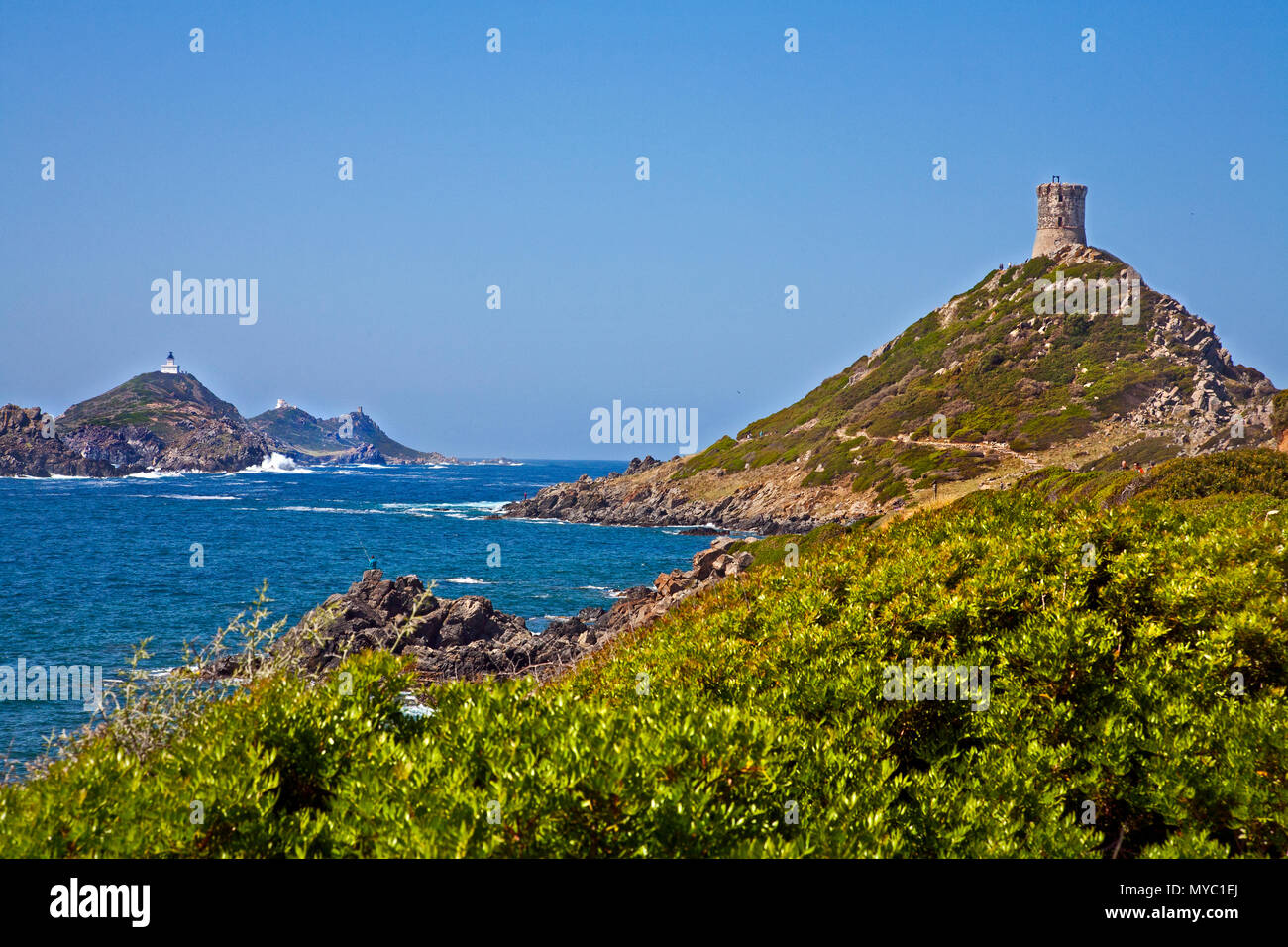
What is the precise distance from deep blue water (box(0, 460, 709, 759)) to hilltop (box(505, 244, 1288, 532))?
1318 cm

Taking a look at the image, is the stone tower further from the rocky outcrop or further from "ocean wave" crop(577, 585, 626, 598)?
the rocky outcrop

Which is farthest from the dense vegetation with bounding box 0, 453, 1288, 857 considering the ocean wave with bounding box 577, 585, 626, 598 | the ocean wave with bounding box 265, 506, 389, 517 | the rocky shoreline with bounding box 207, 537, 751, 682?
the ocean wave with bounding box 265, 506, 389, 517

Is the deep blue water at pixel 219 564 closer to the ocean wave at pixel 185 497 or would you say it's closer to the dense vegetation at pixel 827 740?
the ocean wave at pixel 185 497

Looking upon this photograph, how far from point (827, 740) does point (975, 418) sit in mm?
98624

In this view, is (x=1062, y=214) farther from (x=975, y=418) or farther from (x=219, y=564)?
(x=219, y=564)

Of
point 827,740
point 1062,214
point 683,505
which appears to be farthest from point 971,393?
point 827,740

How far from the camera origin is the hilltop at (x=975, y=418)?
81.6 m

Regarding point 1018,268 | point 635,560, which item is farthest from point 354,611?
point 1018,268

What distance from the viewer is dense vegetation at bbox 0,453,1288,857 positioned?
4.98 metres

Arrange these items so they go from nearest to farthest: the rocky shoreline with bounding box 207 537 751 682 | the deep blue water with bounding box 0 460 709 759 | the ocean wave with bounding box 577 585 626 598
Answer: the rocky shoreline with bounding box 207 537 751 682, the deep blue water with bounding box 0 460 709 759, the ocean wave with bounding box 577 585 626 598

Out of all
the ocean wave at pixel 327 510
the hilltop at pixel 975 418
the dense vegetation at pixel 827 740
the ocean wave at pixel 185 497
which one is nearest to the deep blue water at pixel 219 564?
the ocean wave at pixel 327 510

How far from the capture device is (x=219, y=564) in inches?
2594
